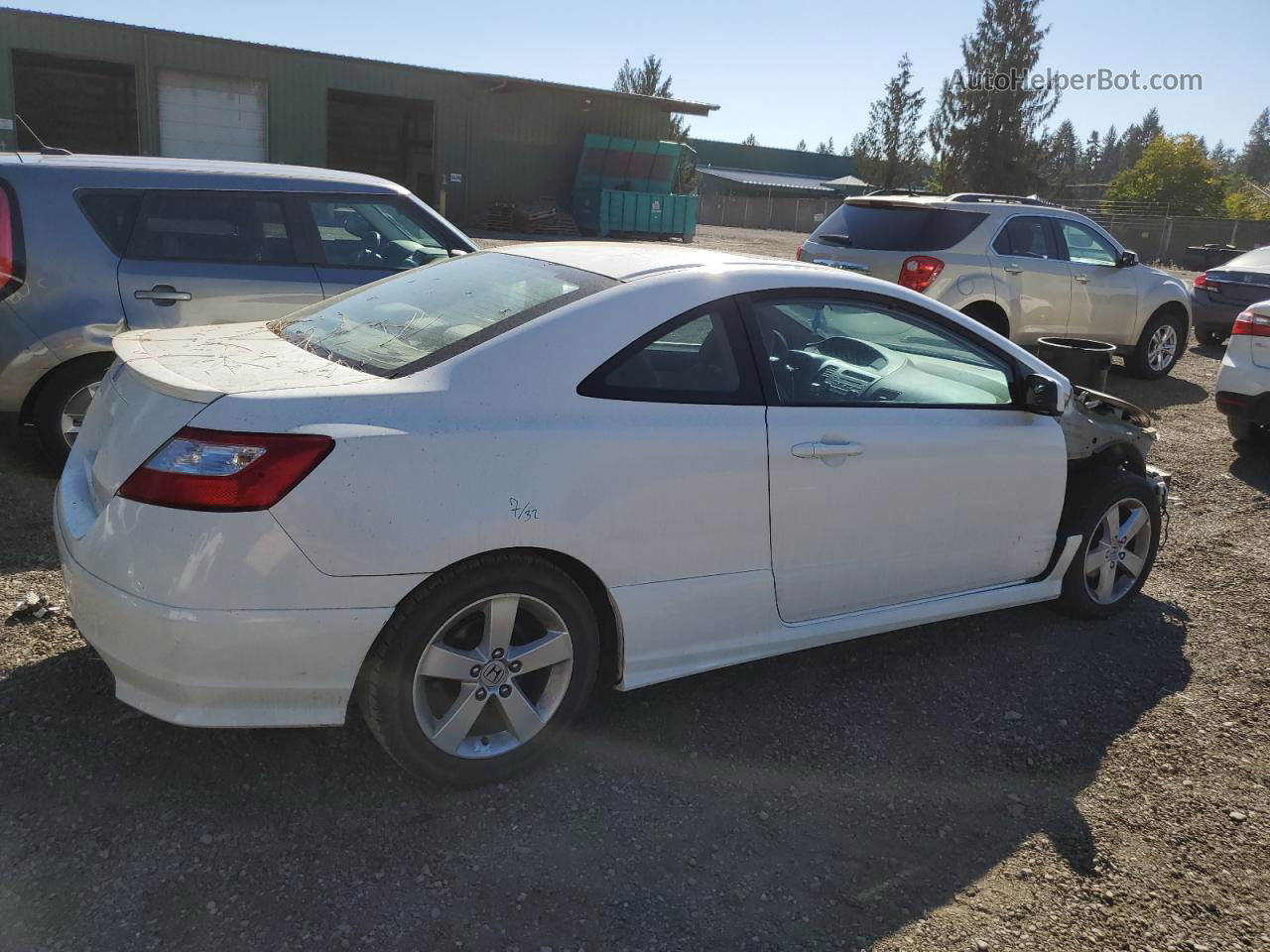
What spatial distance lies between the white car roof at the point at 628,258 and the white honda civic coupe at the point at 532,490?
2 cm

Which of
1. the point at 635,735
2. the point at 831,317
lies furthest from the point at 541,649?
the point at 831,317

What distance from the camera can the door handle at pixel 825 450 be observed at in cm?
339

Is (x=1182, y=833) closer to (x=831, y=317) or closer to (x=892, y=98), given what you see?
(x=831, y=317)

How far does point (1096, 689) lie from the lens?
404 cm

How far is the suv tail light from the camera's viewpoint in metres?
7.45

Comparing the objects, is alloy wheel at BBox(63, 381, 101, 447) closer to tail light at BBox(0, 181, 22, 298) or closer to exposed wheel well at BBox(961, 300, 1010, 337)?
tail light at BBox(0, 181, 22, 298)

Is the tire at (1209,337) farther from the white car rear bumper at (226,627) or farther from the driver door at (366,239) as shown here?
the white car rear bumper at (226,627)

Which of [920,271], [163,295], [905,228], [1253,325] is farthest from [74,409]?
[1253,325]

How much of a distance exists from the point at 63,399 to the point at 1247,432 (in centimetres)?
858

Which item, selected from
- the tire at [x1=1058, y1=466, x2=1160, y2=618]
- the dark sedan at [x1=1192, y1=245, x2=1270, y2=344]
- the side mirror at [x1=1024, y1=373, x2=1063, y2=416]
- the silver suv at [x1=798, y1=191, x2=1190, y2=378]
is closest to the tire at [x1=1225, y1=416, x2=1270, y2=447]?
the silver suv at [x1=798, y1=191, x2=1190, y2=378]

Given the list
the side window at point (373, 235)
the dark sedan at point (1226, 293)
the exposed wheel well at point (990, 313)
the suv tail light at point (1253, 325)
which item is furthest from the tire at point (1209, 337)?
the side window at point (373, 235)

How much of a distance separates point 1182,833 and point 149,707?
307 centimetres

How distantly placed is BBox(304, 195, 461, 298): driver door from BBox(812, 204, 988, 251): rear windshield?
4261 mm

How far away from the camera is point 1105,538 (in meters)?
4.57
